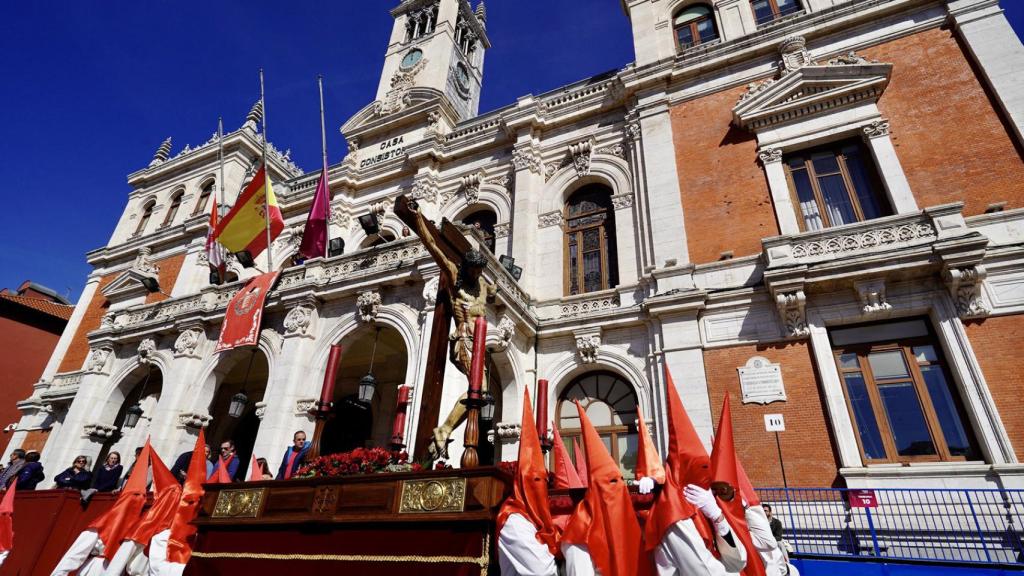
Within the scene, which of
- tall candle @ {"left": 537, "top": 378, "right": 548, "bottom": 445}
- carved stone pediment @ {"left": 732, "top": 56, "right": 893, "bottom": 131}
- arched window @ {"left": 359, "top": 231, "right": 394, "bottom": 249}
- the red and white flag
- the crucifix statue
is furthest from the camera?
arched window @ {"left": 359, "top": 231, "right": 394, "bottom": 249}

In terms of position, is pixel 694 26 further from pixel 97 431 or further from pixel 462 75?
pixel 97 431

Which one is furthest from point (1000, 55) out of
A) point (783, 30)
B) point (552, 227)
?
point (552, 227)

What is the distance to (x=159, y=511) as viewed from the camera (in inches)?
241

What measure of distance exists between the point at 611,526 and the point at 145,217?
2972 centimetres

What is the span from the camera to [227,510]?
5.43m

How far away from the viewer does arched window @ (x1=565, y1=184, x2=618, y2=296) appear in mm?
14164

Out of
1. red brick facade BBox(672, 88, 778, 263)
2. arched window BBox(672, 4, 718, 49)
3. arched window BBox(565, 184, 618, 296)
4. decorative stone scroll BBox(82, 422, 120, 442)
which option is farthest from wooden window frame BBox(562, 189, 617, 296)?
decorative stone scroll BBox(82, 422, 120, 442)

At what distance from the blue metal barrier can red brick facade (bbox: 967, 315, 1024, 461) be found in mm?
Answer: 1159

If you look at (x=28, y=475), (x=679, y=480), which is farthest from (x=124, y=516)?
(x=679, y=480)

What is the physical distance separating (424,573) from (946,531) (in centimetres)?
866

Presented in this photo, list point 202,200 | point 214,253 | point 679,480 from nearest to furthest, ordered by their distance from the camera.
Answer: point 679,480 → point 214,253 → point 202,200

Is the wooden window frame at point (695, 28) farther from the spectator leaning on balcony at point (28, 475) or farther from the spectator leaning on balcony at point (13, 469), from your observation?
the spectator leaning on balcony at point (13, 469)

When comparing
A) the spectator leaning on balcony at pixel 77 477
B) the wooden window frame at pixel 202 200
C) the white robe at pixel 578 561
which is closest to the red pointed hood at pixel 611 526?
the white robe at pixel 578 561

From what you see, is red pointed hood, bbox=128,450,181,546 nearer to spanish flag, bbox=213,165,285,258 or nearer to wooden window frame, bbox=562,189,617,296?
wooden window frame, bbox=562,189,617,296
